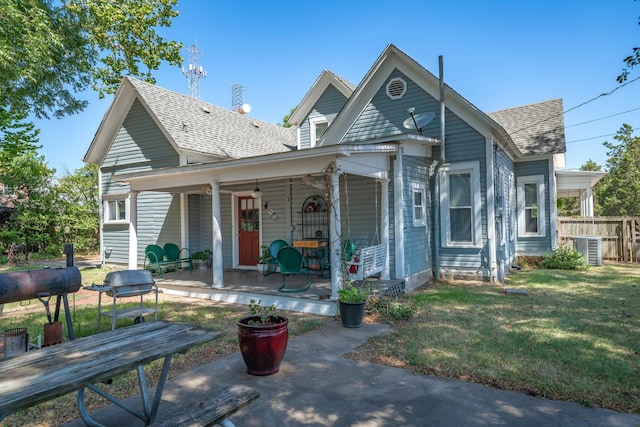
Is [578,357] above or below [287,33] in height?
below

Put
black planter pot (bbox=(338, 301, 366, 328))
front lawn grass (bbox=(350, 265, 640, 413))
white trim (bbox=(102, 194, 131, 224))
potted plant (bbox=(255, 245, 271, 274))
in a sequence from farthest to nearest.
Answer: white trim (bbox=(102, 194, 131, 224)) < potted plant (bbox=(255, 245, 271, 274)) < black planter pot (bbox=(338, 301, 366, 328)) < front lawn grass (bbox=(350, 265, 640, 413))

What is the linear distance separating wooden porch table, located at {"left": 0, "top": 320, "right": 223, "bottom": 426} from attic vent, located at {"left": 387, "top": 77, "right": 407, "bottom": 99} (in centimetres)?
844

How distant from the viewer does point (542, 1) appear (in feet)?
32.3

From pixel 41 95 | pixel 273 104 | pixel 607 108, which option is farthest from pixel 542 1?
pixel 273 104

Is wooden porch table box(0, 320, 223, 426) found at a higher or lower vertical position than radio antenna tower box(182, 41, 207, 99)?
lower

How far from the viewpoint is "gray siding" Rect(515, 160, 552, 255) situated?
1141cm

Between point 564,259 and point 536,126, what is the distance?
4292 mm

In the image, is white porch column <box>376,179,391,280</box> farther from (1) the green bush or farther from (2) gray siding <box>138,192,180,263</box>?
(2) gray siding <box>138,192,180,263</box>

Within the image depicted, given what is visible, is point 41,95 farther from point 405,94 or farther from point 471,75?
point 471,75

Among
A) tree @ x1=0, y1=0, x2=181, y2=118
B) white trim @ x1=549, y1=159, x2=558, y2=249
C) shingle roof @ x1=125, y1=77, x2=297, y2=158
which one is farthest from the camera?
shingle roof @ x1=125, y1=77, x2=297, y2=158

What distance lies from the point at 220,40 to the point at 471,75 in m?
10.9

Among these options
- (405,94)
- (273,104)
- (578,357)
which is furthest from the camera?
(273,104)

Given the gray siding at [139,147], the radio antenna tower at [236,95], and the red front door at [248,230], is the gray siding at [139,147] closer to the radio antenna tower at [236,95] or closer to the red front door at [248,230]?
the red front door at [248,230]

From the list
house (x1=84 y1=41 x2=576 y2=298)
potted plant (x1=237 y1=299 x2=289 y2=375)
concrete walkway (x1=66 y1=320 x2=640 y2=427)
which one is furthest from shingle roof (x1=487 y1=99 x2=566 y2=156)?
potted plant (x1=237 y1=299 x2=289 y2=375)
